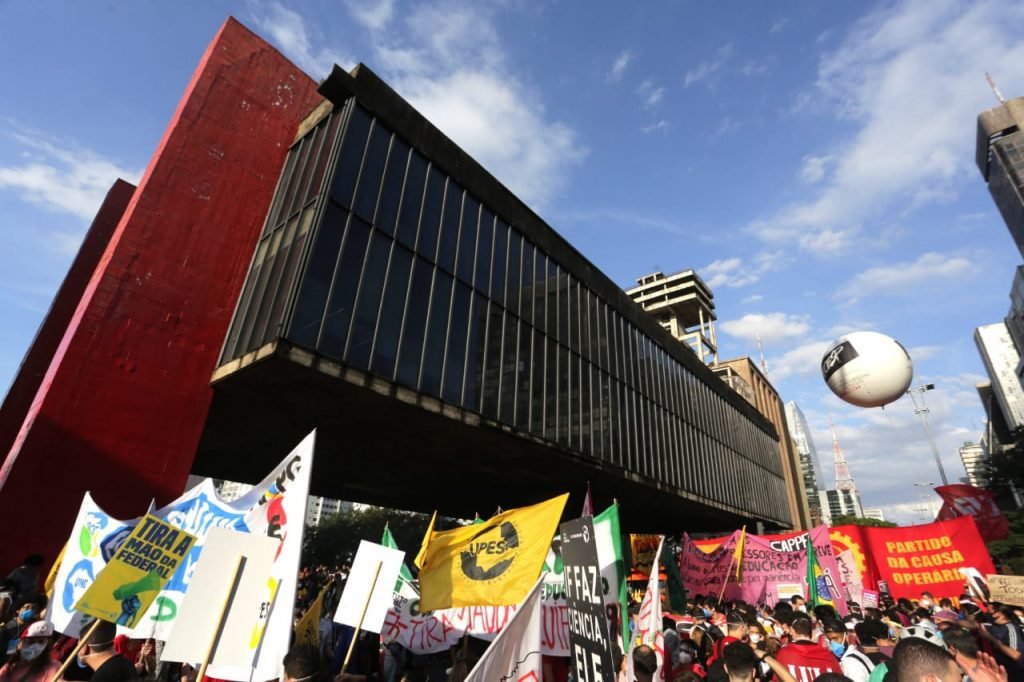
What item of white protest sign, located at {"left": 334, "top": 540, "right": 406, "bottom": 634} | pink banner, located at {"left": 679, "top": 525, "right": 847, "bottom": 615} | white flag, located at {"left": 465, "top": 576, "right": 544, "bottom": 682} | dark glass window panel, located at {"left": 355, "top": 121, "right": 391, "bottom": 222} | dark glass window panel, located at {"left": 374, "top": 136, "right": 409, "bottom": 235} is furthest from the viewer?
dark glass window panel, located at {"left": 374, "top": 136, "right": 409, "bottom": 235}

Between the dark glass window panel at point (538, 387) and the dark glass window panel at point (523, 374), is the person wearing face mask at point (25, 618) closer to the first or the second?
the dark glass window panel at point (523, 374)

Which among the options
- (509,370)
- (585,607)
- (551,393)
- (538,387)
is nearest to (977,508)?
(551,393)

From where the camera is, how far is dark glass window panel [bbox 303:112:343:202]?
555 inches

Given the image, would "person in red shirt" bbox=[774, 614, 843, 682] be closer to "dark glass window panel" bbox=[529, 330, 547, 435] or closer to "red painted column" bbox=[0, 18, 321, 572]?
"red painted column" bbox=[0, 18, 321, 572]

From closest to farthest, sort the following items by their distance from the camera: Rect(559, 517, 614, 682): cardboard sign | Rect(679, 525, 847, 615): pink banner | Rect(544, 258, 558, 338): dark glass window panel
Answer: Rect(559, 517, 614, 682): cardboard sign
Rect(679, 525, 847, 615): pink banner
Rect(544, 258, 558, 338): dark glass window panel

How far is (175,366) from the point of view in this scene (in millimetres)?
12742

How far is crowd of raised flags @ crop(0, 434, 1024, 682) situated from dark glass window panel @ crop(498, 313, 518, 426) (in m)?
7.52

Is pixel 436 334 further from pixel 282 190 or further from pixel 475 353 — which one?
pixel 282 190

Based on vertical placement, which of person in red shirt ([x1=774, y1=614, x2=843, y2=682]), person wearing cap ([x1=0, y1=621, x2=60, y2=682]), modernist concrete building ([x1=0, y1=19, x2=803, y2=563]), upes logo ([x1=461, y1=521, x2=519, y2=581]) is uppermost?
modernist concrete building ([x1=0, y1=19, x2=803, y2=563])

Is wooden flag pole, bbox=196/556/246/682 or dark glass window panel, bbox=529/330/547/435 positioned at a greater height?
dark glass window panel, bbox=529/330/547/435

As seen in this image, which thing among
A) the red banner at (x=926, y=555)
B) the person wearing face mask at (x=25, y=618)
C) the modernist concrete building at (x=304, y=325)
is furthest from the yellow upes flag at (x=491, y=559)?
the red banner at (x=926, y=555)

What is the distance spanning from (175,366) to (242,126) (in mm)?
8041

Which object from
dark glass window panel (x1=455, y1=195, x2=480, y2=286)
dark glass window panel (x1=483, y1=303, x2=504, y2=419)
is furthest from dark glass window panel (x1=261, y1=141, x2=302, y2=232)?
dark glass window panel (x1=483, y1=303, x2=504, y2=419)

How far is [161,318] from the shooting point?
1284cm
